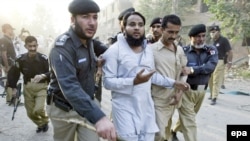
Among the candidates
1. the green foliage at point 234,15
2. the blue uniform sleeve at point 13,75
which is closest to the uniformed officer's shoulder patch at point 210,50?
the blue uniform sleeve at point 13,75

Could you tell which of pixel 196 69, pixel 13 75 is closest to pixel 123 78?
pixel 196 69

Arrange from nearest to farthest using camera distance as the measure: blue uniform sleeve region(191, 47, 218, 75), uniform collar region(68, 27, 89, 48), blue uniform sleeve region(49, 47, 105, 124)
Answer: blue uniform sleeve region(49, 47, 105, 124) < uniform collar region(68, 27, 89, 48) < blue uniform sleeve region(191, 47, 218, 75)

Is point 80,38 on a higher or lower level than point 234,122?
higher

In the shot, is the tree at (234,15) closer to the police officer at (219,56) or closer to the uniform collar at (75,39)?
the police officer at (219,56)

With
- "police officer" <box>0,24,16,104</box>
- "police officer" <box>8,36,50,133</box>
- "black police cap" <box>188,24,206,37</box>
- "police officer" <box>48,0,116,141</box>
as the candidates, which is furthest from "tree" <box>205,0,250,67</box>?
"police officer" <box>48,0,116,141</box>

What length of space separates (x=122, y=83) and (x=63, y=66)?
2.49 ft

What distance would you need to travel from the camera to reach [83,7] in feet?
7.36

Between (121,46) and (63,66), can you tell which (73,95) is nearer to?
(63,66)

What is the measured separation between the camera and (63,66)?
206cm

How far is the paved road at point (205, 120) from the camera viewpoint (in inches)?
189

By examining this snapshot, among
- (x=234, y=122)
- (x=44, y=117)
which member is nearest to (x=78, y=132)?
(x=44, y=117)

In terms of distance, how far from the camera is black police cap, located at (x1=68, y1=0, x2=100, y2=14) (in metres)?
2.24

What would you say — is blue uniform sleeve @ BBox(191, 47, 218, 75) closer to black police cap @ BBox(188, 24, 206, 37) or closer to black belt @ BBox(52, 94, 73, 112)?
black police cap @ BBox(188, 24, 206, 37)

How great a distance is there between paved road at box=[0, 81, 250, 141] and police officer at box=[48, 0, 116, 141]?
2207mm
